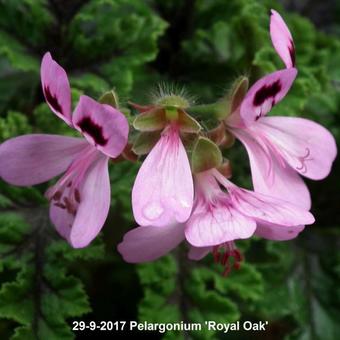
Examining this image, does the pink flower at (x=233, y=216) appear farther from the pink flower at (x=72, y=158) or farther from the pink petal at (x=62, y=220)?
the pink petal at (x=62, y=220)

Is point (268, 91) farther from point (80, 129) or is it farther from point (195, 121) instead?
point (80, 129)

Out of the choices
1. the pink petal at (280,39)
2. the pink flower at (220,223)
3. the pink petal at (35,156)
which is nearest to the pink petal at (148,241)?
the pink flower at (220,223)

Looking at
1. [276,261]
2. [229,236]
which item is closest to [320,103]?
[276,261]

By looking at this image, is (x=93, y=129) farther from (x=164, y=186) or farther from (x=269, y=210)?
(x=269, y=210)

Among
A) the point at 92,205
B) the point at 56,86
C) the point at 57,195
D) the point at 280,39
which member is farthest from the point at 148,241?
the point at 280,39

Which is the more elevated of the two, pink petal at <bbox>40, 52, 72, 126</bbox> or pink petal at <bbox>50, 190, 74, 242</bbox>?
pink petal at <bbox>40, 52, 72, 126</bbox>

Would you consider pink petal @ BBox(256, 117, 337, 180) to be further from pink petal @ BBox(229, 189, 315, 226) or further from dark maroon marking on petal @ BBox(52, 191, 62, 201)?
dark maroon marking on petal @ BBox(52, 191, 62, 201)

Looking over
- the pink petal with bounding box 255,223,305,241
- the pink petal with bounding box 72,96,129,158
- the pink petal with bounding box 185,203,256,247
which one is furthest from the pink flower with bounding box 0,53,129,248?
the pink petal with bounding box 255,223,305,241
